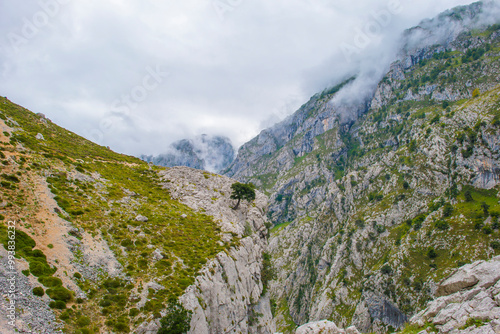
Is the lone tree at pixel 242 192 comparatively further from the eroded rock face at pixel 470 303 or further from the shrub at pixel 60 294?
the eroded rock face at pixel 470 303

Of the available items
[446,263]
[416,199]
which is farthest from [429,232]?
[416,199]

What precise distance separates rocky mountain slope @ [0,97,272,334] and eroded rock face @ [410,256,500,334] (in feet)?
97.7

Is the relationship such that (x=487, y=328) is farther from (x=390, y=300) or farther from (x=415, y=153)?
(x=415, y=153)

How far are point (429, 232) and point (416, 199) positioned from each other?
31.3 m

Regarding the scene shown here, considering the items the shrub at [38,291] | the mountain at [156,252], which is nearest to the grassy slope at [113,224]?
the mountain at [156,252]

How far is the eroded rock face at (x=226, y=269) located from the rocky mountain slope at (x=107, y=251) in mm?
257

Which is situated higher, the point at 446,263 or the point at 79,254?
the point at 79,254

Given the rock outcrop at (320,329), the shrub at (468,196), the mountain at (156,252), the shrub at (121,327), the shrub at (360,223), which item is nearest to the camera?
the mountain at (156,252)

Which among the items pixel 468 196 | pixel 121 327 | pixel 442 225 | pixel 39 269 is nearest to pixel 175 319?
pixel 121 327

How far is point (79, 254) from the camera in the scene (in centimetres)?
2950

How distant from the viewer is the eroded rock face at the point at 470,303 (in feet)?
63.9

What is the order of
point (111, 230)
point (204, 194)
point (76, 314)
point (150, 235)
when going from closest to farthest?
point (76, 314) → point (111, 230) → point (150, 235) → point (204, 194)

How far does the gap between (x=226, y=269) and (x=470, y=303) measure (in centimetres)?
3503

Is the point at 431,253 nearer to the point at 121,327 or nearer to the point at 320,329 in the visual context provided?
the point at 320,329
